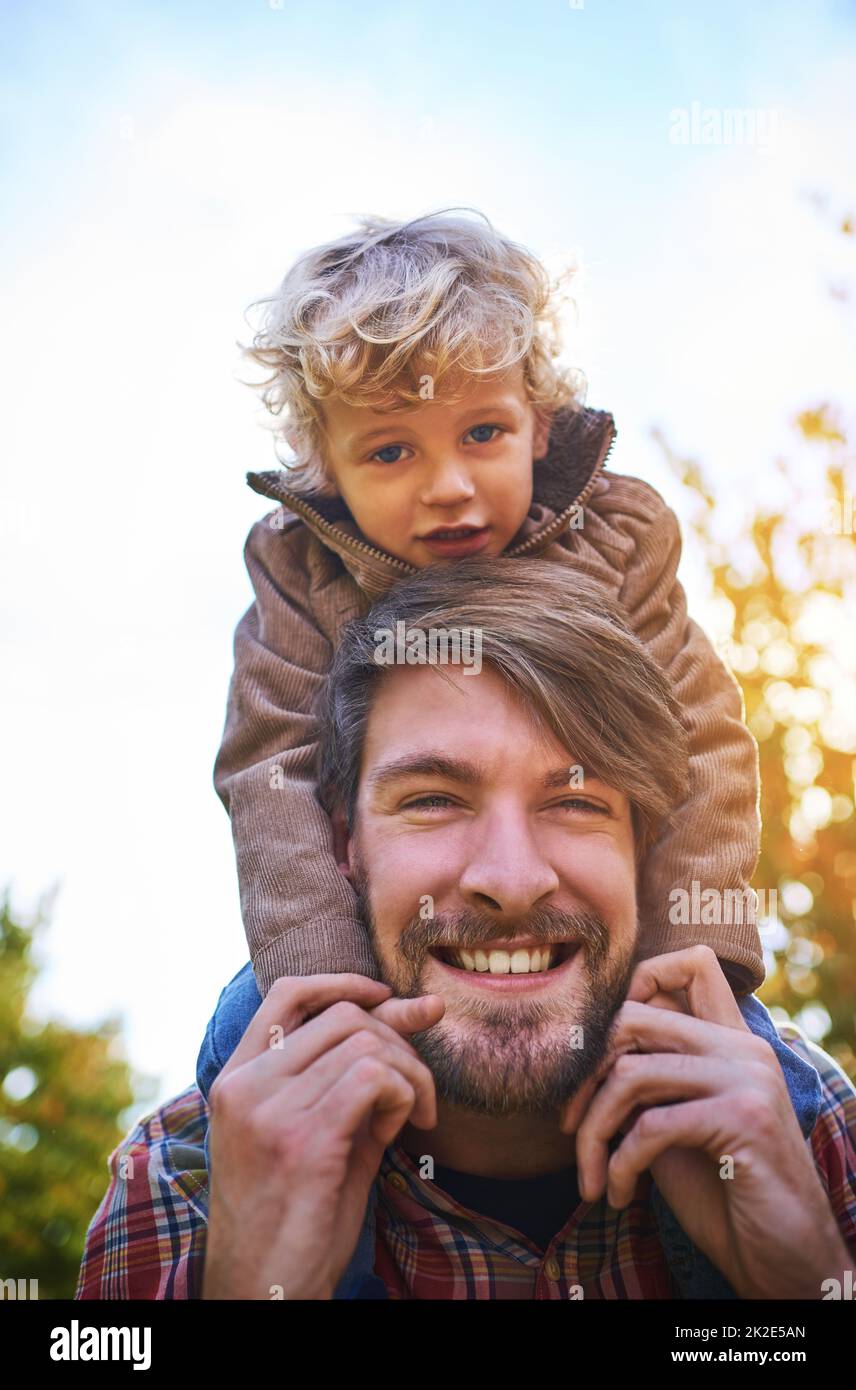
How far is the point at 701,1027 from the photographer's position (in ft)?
6.31

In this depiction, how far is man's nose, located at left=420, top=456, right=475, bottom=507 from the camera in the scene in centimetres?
233

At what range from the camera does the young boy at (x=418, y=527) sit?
219 centimetres

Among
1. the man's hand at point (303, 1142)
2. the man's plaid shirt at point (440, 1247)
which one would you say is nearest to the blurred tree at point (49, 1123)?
the man's plaid shirt at point (440, 1247)

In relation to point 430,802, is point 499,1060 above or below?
below

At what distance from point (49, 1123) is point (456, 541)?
7185 mm

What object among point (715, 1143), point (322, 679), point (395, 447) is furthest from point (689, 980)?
point (395, 447)

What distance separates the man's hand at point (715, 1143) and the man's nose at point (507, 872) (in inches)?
9.9

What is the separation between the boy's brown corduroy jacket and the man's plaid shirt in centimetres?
46

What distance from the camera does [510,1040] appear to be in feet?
6.48

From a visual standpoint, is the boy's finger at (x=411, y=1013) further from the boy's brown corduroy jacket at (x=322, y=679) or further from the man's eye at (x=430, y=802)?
the man's eye at (x=430, y=802)

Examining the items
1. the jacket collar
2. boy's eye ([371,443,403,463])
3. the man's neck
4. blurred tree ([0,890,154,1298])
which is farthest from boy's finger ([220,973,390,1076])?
blurred tree ([0,890,154,1298])

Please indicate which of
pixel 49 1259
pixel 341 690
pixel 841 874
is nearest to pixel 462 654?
pixel 341 690

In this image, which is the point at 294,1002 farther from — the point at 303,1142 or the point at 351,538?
the point at 351,538
